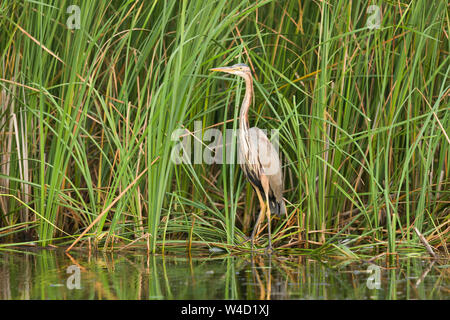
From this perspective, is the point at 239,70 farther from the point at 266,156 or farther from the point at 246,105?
the point at 266,156

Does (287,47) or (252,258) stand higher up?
(287,47)

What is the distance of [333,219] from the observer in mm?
6332

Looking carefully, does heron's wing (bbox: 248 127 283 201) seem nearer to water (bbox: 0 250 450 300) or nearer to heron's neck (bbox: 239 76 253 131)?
heron's neck (bbox: 239 76 253 131)

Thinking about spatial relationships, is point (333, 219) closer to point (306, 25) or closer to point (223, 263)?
point (223, 263)

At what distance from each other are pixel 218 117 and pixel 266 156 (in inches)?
29.7

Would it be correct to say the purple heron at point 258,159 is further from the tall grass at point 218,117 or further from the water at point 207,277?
the water at point 207,277

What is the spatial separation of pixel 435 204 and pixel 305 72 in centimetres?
154

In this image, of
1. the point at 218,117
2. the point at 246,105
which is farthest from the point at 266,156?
the point at 218,117

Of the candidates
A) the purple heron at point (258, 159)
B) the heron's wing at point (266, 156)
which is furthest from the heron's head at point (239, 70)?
the heron's wing at point (266, 156)

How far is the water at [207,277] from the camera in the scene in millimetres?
4457

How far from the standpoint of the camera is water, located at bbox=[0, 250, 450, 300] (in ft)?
14.6

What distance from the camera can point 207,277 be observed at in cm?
496
